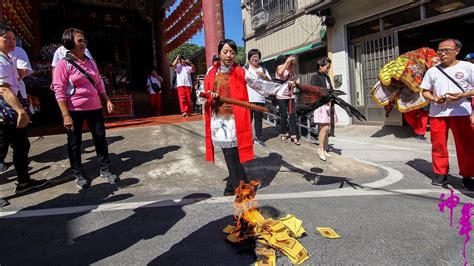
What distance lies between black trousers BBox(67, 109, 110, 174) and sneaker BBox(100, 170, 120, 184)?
6cm

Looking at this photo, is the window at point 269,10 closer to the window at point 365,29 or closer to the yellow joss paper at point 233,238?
the window at point 365,29

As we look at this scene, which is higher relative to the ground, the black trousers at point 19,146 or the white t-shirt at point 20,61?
the white t-shirt at point 20,61

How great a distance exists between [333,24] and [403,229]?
9588 millimetres

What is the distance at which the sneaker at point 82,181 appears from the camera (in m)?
4.50

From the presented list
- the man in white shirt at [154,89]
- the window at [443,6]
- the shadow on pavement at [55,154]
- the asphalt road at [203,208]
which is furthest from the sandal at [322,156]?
the man in white shirt at [154,89]

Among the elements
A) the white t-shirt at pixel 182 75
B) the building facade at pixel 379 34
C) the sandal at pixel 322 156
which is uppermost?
the building facade at pixel 379 34

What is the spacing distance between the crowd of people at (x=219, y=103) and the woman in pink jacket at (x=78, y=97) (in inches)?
0.4

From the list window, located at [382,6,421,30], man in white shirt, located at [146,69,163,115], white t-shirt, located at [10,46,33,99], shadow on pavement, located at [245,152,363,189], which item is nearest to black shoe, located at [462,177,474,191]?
shadow on pavement, located at [245,152,363,189]

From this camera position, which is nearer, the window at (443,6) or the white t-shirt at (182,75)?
the window at (443,6)

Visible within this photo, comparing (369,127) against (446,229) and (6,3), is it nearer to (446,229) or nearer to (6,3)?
(446,229)

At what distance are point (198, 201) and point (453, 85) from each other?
333 cm

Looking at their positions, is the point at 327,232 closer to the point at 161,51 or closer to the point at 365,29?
the point at 365,29

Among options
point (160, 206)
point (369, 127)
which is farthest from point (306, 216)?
point (369, 127)

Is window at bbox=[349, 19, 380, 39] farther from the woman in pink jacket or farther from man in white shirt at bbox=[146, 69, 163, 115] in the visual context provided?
the woman in pink jacket
